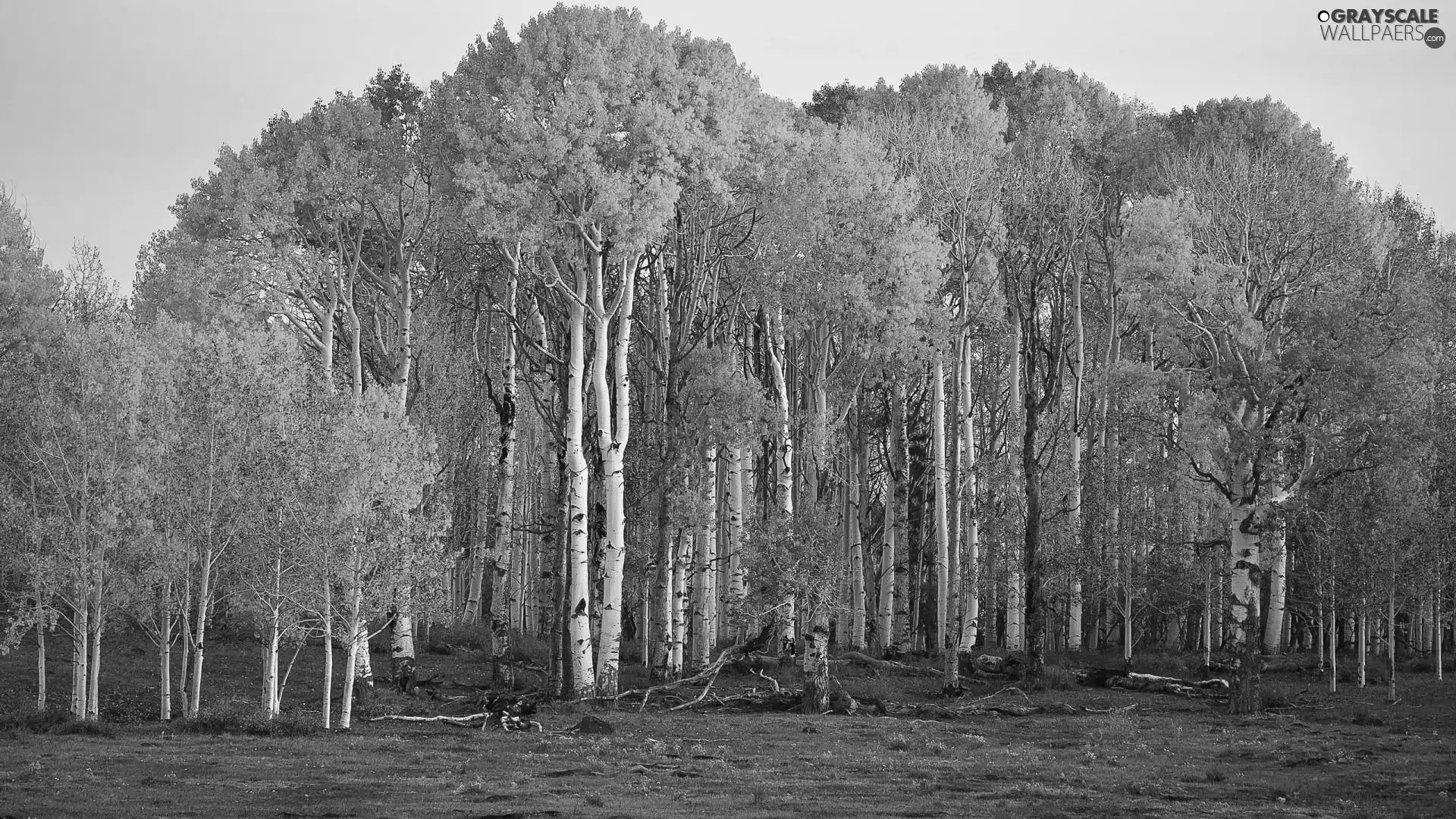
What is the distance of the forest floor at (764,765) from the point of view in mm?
18531

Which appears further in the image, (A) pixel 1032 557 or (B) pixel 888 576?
(B) pixel 888 576

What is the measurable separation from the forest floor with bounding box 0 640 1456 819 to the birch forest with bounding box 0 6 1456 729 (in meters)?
2.62

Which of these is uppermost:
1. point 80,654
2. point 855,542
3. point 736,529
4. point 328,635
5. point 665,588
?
point 736,529

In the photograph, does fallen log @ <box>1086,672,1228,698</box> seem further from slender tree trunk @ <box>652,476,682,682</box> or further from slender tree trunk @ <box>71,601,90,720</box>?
slender tree trunk @ <box>71,601,90,720</box>

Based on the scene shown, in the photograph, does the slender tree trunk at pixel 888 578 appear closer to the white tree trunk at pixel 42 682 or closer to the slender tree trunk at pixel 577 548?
the slender tree trunk at pixel 577 548

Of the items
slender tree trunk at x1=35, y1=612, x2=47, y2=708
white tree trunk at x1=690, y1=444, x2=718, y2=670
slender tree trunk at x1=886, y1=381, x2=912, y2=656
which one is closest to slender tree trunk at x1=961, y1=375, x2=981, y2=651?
slender tree trunk at x1=886, y1=381, x2=912, y2=656

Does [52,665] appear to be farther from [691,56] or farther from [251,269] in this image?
[691,56]

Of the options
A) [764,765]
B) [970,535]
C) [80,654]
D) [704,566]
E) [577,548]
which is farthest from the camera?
[970,535]

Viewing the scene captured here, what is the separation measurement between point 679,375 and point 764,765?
735 inches

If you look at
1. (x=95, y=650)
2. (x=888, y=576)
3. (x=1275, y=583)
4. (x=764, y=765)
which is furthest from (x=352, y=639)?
(x=1275, y=583)

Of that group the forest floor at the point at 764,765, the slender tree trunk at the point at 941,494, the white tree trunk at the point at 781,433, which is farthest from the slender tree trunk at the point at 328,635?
the slender tree trunk at the point at 941,494

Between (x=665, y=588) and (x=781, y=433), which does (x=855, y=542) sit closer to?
(x=781, y=433)

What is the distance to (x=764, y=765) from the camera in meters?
23.5

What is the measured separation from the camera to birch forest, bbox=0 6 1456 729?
3259cm
